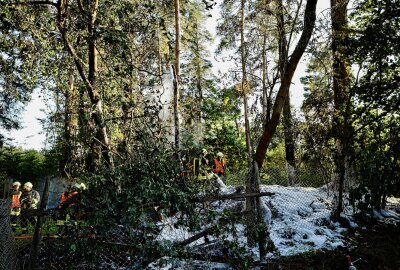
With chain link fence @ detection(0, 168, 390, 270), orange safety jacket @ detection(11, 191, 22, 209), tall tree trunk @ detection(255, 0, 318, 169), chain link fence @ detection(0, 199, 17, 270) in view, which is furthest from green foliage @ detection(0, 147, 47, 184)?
tall tree trunk @ detection(255, 0, 318, 169)

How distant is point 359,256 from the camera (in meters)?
5.98

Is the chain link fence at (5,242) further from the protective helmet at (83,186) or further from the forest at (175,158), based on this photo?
the protective helmet at (83,186)

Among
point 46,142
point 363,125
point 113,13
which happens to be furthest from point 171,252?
point 363,125

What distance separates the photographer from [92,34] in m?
6.01

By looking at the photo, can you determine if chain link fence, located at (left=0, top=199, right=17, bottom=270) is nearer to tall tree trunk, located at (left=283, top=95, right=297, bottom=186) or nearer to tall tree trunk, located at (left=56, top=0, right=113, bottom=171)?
tall tree trunk, located at (left=56, top=0, right=113, bottom=171)

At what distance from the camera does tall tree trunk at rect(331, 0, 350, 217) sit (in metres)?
7.20

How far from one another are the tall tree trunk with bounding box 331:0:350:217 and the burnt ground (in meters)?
1.05

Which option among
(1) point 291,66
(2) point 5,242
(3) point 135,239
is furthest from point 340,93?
(2) point 5,242

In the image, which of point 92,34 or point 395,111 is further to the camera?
point 395,111

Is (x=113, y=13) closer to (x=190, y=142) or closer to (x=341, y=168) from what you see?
(x=190, y=142)

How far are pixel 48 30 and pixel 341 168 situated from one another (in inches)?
257

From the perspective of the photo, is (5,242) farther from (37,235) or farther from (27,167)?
(27,167)

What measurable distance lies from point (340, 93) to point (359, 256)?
3.60m

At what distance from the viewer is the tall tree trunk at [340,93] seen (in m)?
7.20
